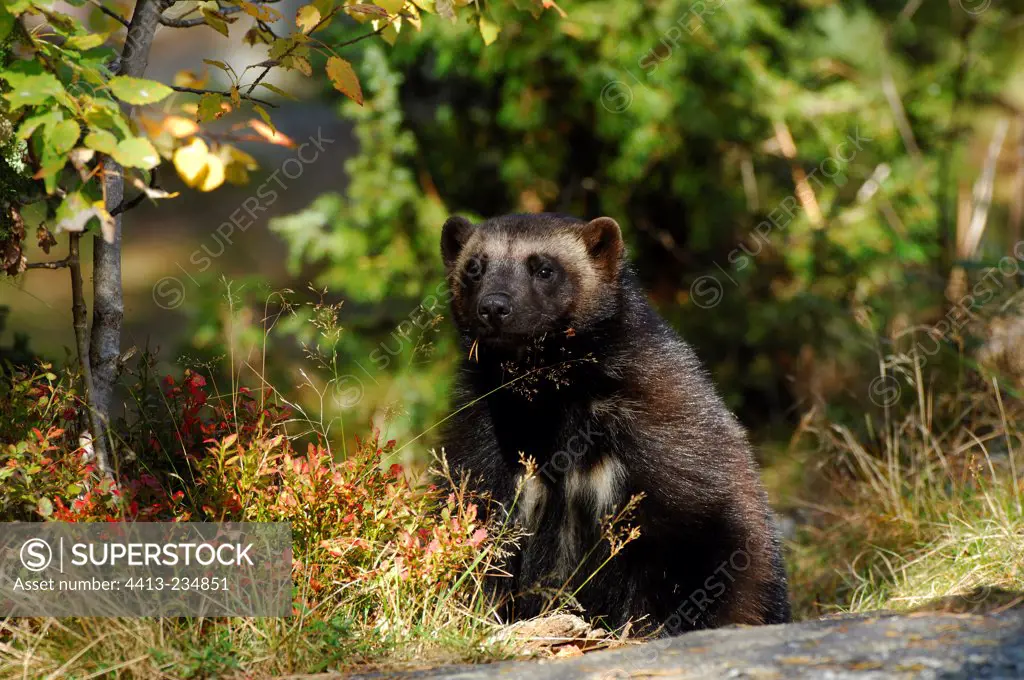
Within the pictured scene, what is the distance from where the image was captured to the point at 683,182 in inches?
341

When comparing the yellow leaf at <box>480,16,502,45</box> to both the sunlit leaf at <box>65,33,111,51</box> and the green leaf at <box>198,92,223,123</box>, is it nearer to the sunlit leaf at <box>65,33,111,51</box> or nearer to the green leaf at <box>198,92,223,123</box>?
the green leaf at <box>198,92,223,123</box>

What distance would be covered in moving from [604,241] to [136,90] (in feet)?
7.54

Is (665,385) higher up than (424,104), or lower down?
lower down

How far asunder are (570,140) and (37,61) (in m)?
6.40

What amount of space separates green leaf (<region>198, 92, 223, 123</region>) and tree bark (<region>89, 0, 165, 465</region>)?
0.65m

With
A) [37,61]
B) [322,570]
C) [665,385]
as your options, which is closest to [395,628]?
[322,570]

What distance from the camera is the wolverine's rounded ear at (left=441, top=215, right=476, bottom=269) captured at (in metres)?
4.92

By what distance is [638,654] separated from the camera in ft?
10.0

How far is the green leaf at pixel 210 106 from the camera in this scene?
3.28m

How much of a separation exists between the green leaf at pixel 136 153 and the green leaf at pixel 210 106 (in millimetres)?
500

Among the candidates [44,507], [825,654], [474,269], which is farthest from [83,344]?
[825,654]

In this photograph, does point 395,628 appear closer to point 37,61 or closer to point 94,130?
point 94,130

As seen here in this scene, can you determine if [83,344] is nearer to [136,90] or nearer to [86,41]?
[86,41]

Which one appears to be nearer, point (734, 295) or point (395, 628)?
point (395, 628)
